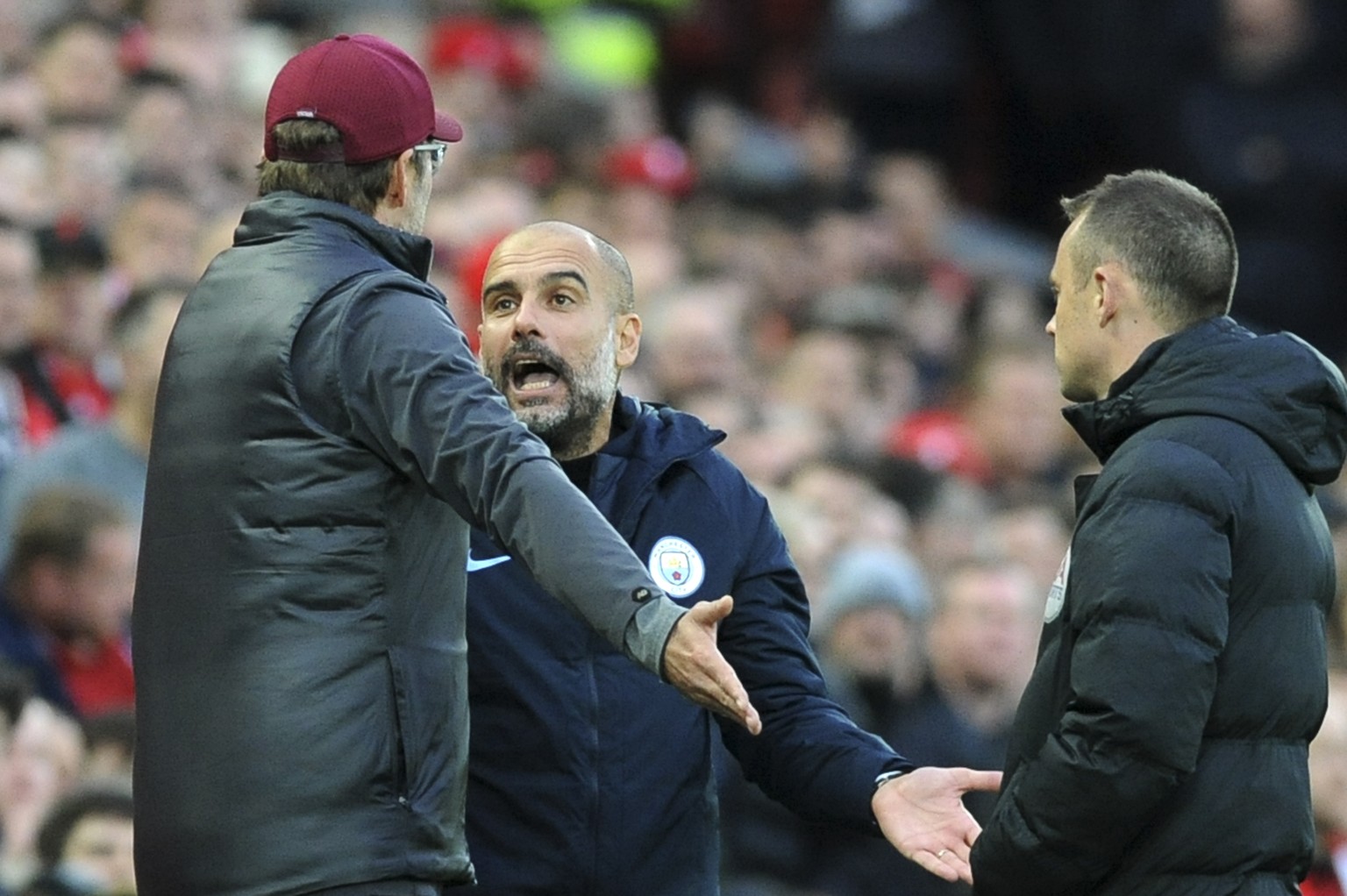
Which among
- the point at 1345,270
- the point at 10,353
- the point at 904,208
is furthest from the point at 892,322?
the point at 10,353

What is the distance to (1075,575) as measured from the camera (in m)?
4.16

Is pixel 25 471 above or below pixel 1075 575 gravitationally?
below

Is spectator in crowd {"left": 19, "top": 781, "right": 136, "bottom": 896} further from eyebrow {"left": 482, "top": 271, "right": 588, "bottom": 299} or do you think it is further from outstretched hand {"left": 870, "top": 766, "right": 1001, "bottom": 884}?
outstretched hand {"left": 870, "top": 766, "right": 1001, "bottom": 884}

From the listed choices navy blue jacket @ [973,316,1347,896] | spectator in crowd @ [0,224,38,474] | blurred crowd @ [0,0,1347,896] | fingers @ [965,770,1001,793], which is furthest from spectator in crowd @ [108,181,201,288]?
navy blue jacket @ [973,316,1347,896]

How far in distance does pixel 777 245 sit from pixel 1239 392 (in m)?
8.33

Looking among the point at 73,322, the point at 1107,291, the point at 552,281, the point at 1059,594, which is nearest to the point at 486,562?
the point at 552,281

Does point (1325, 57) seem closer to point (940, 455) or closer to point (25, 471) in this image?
point (940, 455)

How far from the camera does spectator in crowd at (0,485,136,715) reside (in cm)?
658

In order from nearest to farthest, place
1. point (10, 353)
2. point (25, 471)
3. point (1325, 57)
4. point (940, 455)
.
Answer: point (25, 471)
point (10, 353)
point (940, 455)
point (1325, 57)

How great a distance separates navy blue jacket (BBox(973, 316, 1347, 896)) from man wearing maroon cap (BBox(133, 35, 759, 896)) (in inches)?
24.8

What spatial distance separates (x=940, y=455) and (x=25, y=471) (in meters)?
4.65

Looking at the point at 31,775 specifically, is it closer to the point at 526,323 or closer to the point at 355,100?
the point at 526,323

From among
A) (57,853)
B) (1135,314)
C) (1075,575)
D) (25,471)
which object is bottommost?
(57,853)

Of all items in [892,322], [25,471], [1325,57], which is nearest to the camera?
[25,471]
